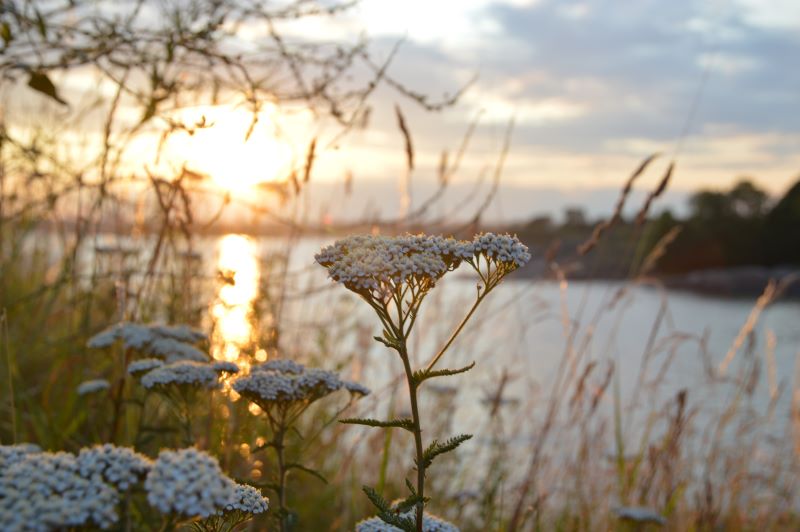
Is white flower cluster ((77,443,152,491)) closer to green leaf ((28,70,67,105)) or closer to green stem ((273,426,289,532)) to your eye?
green stem ((273,426,289,532))

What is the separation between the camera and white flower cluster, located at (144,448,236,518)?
127 cm

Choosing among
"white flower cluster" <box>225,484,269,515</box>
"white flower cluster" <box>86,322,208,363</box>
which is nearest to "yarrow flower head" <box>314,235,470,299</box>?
"white flower cluster" <box>225,484,269,515</box>

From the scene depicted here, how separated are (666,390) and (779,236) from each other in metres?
32.4

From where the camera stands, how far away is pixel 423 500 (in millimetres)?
1748

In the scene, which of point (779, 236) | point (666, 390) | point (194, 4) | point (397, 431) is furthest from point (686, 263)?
point (194, 4)

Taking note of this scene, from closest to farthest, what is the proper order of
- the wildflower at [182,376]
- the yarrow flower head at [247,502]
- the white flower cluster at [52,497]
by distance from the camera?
the white flower cluster at [52,497]
the yarrow flower head at [247,502]
the wildflower at [182,376]

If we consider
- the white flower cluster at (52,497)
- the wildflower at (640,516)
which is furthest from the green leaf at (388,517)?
the wildflower at (640,516)

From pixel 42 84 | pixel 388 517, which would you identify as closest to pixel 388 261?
pixel 388 517

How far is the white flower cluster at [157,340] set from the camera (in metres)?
2.88

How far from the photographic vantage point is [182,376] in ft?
7.62

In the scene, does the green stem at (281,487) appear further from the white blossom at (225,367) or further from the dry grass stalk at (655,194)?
the dry grass stalk at (655,194)

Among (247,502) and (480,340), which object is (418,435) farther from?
(480,340)

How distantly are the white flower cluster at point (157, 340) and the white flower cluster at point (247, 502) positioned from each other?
1154 mm

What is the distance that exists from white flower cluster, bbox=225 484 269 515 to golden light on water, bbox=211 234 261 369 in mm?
1495
